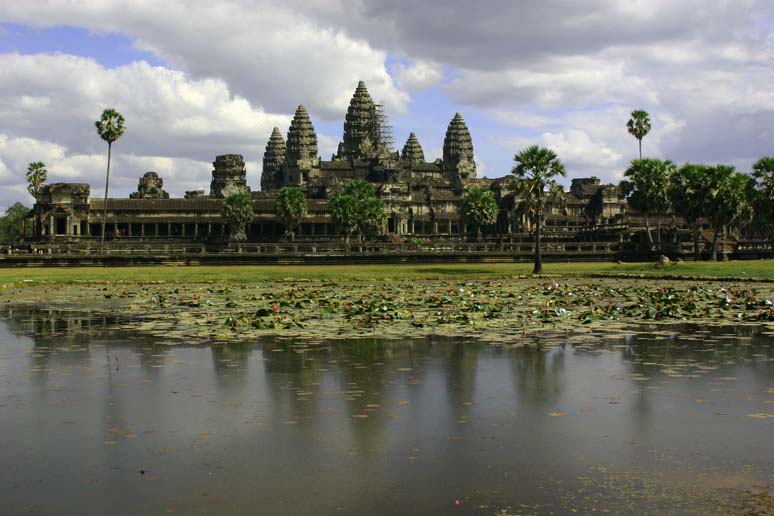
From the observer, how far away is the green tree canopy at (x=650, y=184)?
80.7 meters

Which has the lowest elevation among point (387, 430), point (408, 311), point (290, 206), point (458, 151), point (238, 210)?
point (387, 430)

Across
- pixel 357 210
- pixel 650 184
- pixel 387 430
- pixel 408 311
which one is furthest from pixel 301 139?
pixel 387 430

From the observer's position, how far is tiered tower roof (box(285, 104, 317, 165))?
185 metres

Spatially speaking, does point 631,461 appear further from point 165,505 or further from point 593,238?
point 593,238

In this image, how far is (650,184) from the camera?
81188mm

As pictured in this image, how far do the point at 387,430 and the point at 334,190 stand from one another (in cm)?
14799

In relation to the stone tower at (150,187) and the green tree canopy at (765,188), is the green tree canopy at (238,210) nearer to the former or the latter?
the stone tower at (150,187)

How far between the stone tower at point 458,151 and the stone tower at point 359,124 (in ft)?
54.7

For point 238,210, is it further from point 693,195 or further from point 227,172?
point 693,195

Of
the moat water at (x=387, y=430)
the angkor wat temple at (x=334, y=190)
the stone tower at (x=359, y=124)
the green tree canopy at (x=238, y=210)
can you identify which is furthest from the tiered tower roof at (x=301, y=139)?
the moat water at (x=387, y=430)

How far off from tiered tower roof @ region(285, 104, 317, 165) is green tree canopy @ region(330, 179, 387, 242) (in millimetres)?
61501

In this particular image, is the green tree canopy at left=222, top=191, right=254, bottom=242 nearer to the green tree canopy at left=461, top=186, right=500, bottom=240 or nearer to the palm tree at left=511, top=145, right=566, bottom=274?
the green tree canopy at left=461, top=186, right=500, bottom=240

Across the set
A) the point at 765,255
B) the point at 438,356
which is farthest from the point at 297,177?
the point at 438,356

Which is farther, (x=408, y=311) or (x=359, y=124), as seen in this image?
(x=359, y=124)
